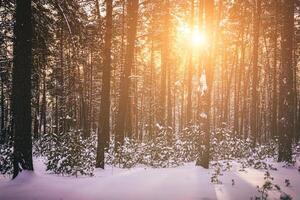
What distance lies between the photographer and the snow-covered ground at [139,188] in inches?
308

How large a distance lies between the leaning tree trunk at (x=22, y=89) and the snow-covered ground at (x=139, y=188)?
0.63m

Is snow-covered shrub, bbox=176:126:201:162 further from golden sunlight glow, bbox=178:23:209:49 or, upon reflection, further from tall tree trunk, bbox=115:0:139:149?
golden sunlight glow, bbox=178:23:209:49

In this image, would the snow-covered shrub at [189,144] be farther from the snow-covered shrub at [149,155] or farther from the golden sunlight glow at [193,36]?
the golden sunlight glow at [193,36]

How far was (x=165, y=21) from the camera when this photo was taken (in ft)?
73.2

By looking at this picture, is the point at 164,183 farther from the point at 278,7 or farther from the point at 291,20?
the point at 278,7

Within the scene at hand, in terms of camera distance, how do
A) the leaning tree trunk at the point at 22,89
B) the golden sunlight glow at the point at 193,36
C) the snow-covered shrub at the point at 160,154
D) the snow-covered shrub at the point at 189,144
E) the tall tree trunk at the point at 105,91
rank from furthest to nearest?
1. the snow-covered shrub at the point at 189,144
2. the snow-covered shrub at the point at 160,154
3. the tall tree trunk at the point at 105,91
4. the golden sunlight glow at the point at 193,36
5. the leaning tree trunk at the point at 22,89

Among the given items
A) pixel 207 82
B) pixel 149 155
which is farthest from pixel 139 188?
pixel 149 155

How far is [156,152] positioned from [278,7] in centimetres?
1165

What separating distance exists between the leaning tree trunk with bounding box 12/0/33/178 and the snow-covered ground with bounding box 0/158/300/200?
0.63 metres

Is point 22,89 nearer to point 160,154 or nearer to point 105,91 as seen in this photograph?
point 105,91

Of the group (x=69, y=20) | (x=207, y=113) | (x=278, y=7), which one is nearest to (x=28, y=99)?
(x=69, y=20)

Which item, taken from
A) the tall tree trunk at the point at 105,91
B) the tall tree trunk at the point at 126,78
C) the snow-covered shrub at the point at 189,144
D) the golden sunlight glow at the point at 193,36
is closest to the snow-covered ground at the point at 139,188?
the tall tree trunk at the point at 105,91

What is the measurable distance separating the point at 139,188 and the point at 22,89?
4.06 metres

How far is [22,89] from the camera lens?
9.66 metres
